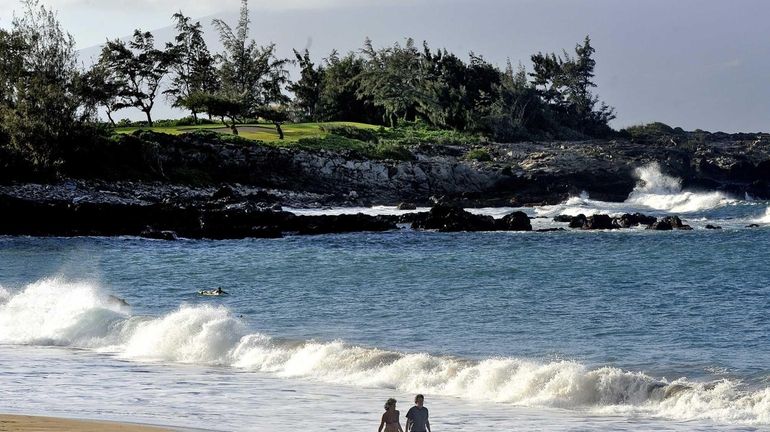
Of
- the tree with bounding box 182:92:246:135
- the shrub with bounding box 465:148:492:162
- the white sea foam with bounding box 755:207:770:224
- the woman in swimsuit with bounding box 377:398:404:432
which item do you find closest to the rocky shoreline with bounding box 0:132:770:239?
the shrub with bounding box 465:148:492:162

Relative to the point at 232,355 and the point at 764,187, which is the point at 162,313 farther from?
the point at 764,187

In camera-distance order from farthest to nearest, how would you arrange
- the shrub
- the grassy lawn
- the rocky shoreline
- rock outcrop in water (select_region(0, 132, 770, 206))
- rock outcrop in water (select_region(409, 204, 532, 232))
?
the grassy lawn
the shrub
rock outcrop in water (select_region(0, 132, 770, 206))
rock outcrop in water (select_region(409, 204, 532, 232))
the rocky shoreline

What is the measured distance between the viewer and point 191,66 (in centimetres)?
10850

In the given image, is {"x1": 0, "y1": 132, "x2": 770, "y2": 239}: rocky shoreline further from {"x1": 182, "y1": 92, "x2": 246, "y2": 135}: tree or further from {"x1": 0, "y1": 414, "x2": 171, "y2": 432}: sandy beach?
{"x1": 0, "y1": 414, "x2": 171, "y2": 432}: sandy beach

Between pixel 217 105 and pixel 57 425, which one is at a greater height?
pixel 217 105

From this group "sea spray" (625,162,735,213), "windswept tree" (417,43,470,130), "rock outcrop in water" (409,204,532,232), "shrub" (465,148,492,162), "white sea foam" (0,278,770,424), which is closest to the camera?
"white sea foam" (0,278,770,424)

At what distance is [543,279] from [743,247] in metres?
14.0

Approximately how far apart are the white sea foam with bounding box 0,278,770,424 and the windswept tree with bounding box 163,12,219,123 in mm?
73354

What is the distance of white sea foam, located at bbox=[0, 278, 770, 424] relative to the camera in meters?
20.7

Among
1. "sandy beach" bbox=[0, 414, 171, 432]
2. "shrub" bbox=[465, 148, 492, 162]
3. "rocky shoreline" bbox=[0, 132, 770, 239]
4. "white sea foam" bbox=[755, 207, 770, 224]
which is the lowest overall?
"sandy beach" bbox=[0, 414, 171, 432]

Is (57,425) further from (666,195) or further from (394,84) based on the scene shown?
(394,84)

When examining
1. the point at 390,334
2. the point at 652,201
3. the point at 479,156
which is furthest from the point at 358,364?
the point at 479,156

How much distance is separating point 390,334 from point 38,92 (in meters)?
47.3

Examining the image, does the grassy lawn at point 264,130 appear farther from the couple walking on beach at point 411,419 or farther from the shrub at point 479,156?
the couple walking on beach at point 411,419
